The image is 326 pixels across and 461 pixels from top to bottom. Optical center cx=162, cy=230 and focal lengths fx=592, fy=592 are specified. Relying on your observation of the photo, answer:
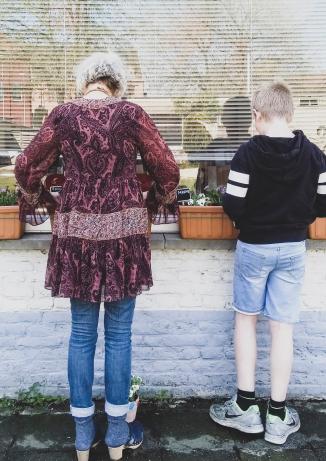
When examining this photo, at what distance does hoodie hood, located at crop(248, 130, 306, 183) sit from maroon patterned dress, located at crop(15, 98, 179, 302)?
426 mm

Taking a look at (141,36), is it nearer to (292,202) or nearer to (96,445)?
(292,202)

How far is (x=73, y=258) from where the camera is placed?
101 inches

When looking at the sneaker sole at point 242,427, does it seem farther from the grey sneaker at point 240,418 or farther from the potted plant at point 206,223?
the potted plant at point 206,223

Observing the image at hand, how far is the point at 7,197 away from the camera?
337cm

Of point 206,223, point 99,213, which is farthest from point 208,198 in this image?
point 99,213

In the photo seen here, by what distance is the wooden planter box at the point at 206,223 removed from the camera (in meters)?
3.23

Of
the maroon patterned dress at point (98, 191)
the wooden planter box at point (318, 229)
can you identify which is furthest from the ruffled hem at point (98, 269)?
the wooden planter box at point (318, 229)

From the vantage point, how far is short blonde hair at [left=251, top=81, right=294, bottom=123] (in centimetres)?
275

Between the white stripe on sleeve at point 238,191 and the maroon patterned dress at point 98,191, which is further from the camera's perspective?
the white stripe on sleeve at point 238,191

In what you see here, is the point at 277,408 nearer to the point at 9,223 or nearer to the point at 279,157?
the point at 279,157

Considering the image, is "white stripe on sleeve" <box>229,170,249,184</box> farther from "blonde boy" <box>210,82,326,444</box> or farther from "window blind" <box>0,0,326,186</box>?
"window blind" <box>0,0,326,186</box>

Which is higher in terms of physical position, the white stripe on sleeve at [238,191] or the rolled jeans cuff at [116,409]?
the white stripe on sleeve at [238,191]

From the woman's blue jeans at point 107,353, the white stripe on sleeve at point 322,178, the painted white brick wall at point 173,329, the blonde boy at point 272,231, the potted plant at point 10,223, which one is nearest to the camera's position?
the woman's blue jeans at point 107,353

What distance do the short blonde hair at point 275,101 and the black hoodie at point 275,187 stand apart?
0.39 feet
